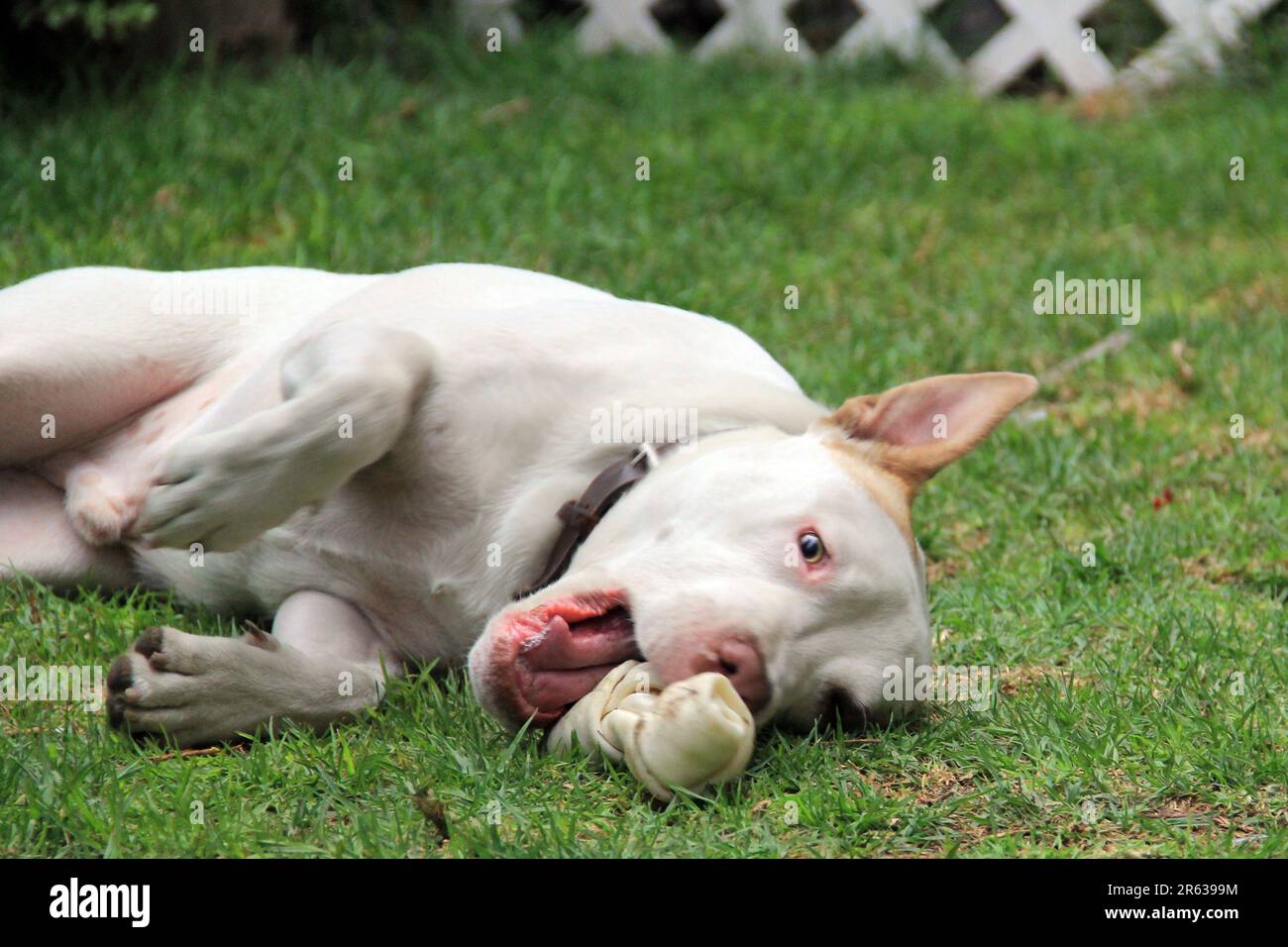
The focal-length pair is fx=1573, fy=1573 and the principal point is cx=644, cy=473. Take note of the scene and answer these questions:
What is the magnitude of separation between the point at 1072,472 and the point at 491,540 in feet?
7.14

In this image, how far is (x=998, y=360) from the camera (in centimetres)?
547

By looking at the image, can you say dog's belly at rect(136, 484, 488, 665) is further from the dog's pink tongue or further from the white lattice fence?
the white lattice fence

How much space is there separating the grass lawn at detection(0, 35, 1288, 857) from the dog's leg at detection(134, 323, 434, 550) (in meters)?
0.41

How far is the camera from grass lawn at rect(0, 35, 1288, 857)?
248 centimetres

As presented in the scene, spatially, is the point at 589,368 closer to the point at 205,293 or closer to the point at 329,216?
the point at 205,293

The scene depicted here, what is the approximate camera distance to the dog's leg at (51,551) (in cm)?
354

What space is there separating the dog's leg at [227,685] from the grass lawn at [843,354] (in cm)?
5
